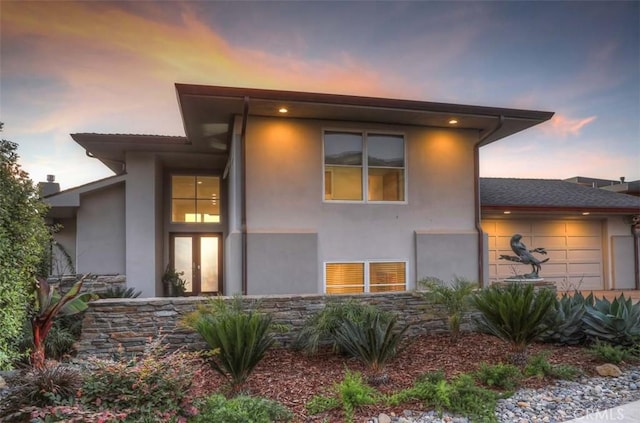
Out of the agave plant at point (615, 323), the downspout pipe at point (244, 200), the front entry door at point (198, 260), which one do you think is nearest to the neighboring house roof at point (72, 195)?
the front entry door at point (198, 260)

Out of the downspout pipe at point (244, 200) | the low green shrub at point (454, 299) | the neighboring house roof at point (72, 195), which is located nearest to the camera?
the low green shrub at point (454, 299)

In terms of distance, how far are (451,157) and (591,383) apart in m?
5.97

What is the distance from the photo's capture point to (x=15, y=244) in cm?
507

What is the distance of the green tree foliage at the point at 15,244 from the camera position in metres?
4.80

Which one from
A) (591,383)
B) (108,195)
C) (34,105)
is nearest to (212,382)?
(591,383)

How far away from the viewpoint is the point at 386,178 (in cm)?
933

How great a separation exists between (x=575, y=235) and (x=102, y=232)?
1543cm

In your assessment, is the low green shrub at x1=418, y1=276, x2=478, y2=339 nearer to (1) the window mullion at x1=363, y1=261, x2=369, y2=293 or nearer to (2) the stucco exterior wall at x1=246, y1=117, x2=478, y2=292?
(1) the window mullion at x1=363, y1=261, x2=369, y2=293

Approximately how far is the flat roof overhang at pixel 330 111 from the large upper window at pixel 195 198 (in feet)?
11.6

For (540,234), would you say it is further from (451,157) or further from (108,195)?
(108,195)

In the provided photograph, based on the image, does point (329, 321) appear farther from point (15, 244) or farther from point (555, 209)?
point (555, 209)

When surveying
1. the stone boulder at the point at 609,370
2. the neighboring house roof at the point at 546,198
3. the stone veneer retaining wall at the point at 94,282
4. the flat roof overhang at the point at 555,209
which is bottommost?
the stone boulder at the point at 609,370

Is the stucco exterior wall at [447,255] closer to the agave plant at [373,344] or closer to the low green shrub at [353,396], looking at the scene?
the agave plant at [373,344]

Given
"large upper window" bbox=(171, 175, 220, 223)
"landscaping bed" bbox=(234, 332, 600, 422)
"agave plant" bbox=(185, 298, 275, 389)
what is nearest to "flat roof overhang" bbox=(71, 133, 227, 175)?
"large upper window" bbox=(171, 175, 220, 223)
